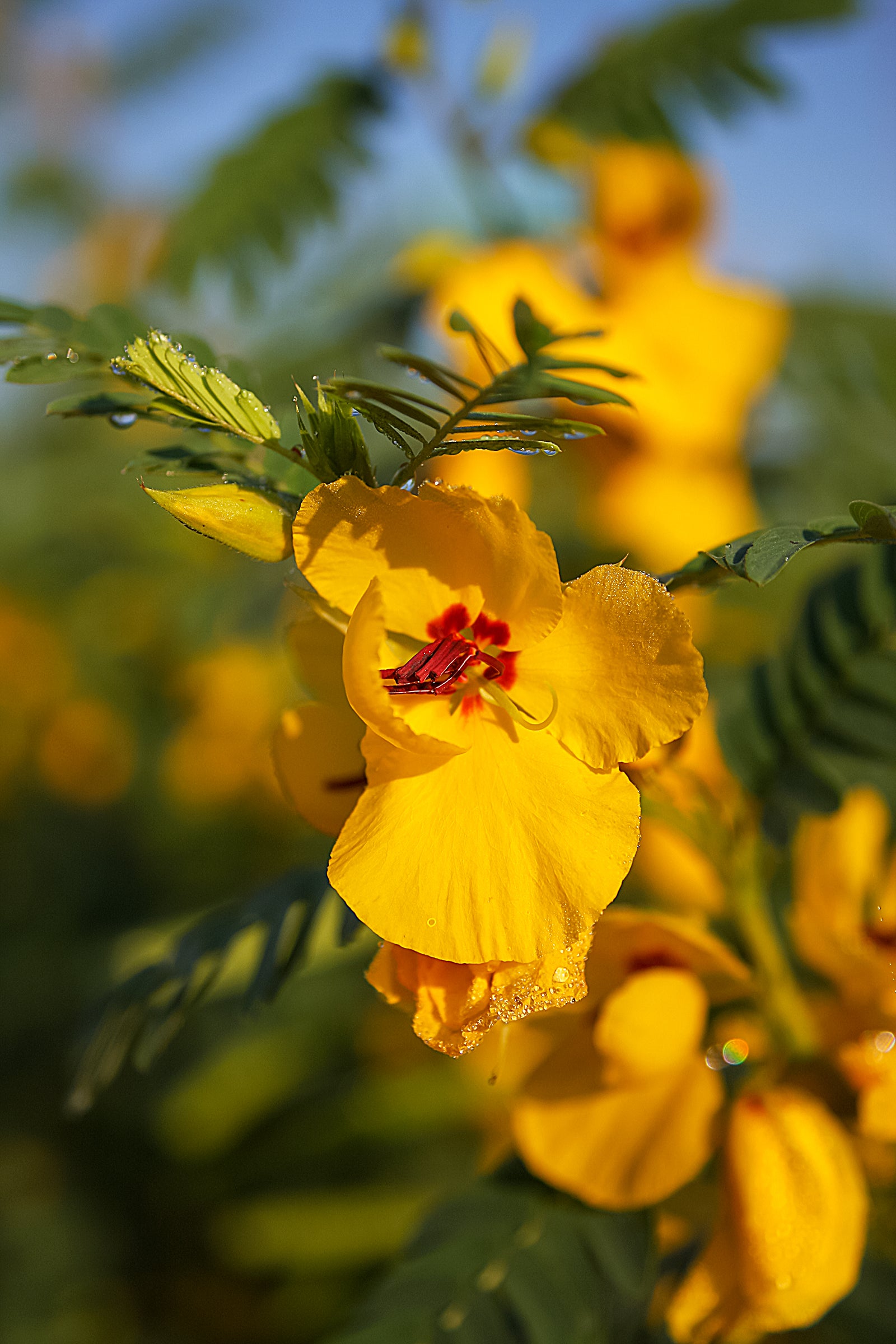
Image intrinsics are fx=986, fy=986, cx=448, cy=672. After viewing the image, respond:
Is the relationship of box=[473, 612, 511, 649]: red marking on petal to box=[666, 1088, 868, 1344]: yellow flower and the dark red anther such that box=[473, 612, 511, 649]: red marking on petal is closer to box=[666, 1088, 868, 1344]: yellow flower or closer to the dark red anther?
the dark red anther

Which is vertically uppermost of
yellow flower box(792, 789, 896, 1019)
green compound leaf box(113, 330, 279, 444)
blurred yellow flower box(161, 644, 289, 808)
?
green compound leaf box(113, 330, 279, 444)

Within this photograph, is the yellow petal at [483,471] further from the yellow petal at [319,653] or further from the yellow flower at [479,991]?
the yellow flower at [479,991]


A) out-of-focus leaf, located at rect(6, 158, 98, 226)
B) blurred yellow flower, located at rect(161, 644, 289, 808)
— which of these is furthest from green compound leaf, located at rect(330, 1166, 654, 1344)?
out-of-focus leaf, located at rect(6, 158, 98, 226)

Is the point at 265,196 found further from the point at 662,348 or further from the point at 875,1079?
the point at 875,1079

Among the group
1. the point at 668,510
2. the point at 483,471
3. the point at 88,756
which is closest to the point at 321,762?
the point at 483,471

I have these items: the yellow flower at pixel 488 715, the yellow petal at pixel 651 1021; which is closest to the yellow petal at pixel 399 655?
the yellow flower at pixel 488 715

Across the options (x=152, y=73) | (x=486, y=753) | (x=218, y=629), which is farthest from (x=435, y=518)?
(x=152, y=73)
